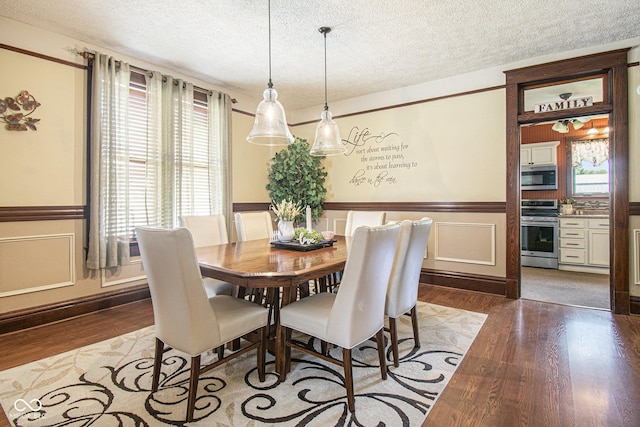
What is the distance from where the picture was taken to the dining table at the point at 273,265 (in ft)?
5.57

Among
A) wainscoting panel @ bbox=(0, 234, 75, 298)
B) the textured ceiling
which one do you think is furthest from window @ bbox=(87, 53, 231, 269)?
the textured ceiling

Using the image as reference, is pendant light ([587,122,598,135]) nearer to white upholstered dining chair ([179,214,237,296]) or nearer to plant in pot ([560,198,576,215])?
plant in pot ([560,198,576,215])

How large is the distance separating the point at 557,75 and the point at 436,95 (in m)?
1.22

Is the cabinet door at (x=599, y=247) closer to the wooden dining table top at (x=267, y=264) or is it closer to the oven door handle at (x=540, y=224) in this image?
the oven door handle at (x=540, y=224)

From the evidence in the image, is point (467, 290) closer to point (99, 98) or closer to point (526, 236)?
point (526, 236)

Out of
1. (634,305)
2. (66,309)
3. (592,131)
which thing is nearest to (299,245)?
(66,309)

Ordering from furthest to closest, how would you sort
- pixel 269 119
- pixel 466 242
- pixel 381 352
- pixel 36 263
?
pixel 466 242 < pixel 36 263 < pixel 269 119 < pixel 381 352

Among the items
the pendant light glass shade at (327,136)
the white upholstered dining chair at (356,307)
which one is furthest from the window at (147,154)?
the white upholstered dining chair at (356,307)

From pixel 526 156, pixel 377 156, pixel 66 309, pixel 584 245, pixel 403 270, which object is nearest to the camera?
pixel 403 270

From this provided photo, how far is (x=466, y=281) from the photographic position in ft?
12.8

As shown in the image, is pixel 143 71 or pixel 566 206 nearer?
pixel 143 71

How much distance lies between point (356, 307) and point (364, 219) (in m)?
1.81

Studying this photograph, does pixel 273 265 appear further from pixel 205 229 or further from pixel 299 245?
pixel 205 229

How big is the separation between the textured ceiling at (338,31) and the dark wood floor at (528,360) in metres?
2.59
